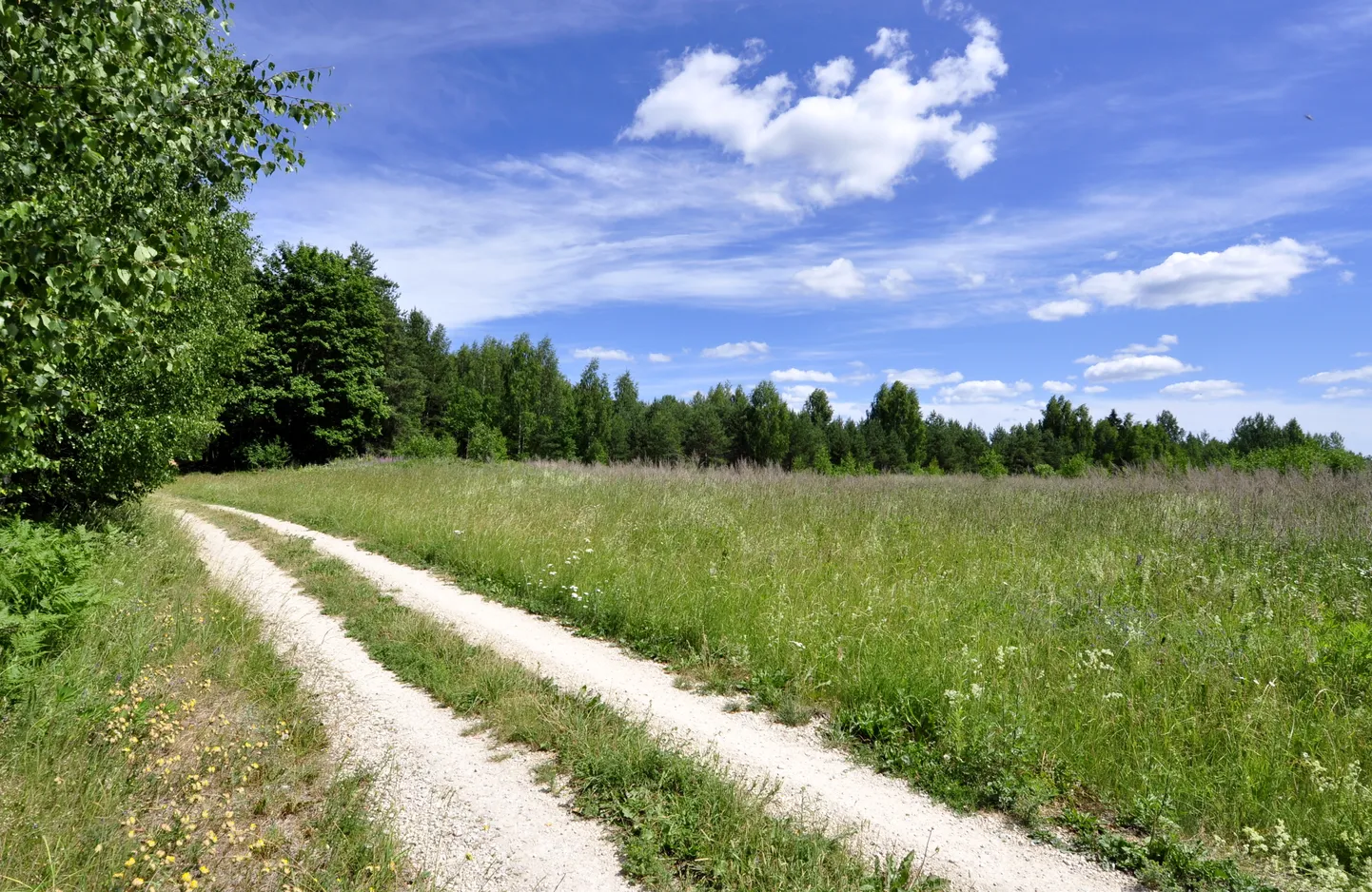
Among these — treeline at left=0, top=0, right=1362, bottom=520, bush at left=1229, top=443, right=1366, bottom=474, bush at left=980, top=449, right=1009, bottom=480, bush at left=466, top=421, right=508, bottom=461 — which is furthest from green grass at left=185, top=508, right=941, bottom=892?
bush at left=466, top=421, right=508, bottom=461

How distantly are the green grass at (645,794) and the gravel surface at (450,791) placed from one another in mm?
160

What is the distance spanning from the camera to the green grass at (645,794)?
3.40 metres

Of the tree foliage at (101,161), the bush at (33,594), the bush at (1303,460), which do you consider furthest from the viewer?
the bush at (1303,460)

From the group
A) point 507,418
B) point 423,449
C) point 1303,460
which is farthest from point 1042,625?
point 507,418

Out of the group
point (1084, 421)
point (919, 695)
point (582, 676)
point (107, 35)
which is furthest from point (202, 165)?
point (1084, 421)

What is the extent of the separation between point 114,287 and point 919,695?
6.00m

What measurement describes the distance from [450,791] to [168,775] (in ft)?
5.99

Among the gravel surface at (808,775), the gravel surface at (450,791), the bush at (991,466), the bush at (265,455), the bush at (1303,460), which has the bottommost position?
the gravel surface at (450,791)

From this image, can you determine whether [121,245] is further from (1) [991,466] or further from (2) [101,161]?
(1) [991,466]

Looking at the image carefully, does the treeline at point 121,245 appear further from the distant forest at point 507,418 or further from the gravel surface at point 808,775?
the distant forest at point 507,418

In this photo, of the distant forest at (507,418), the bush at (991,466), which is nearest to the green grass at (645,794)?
the distant forest at (507,418)

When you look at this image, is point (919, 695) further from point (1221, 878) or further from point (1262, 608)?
point (1262, 608)

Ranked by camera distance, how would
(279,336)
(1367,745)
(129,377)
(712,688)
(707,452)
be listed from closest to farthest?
1. (1367,745)
2. (712,688)
3. (129,377)
4. (279,336)
5. (707,452)

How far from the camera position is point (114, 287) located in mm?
3324
